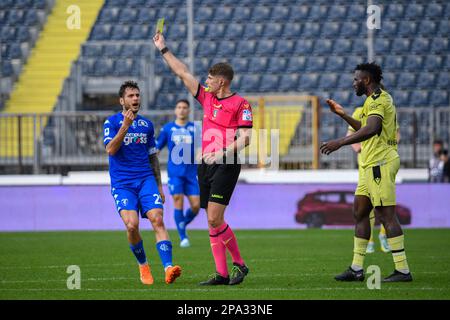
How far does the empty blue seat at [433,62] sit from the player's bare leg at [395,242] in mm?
14798

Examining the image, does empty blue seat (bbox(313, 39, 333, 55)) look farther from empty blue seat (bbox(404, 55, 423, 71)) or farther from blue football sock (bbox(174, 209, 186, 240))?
blue football sock (bbox(174, 209, 186, 240))

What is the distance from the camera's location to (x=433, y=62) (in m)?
23.8

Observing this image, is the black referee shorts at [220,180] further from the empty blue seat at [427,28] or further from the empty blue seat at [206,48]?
the empty blue seat at [427,28]

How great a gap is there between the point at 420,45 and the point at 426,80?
3.21 feet

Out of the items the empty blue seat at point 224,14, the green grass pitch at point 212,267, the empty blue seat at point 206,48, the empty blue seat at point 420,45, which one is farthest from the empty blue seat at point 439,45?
the green grass pitch at point 212,267

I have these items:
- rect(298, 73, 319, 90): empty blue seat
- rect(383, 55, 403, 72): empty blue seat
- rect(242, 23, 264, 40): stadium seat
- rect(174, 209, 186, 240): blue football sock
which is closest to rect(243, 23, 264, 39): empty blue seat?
rect(242, 23, 264, 40): stadium seat

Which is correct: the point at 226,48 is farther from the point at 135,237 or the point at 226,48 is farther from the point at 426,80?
the point at 135,237

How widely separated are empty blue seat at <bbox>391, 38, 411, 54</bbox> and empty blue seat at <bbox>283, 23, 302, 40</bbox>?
2.37 meters

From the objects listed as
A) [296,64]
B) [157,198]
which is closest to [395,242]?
[157,198]

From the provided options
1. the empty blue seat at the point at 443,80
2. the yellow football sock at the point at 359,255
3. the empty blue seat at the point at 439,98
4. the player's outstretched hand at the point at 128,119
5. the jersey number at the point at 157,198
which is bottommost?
the yellow football sock at the point at 359,255

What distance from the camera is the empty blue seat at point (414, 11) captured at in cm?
2438

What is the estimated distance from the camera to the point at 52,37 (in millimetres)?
26531
